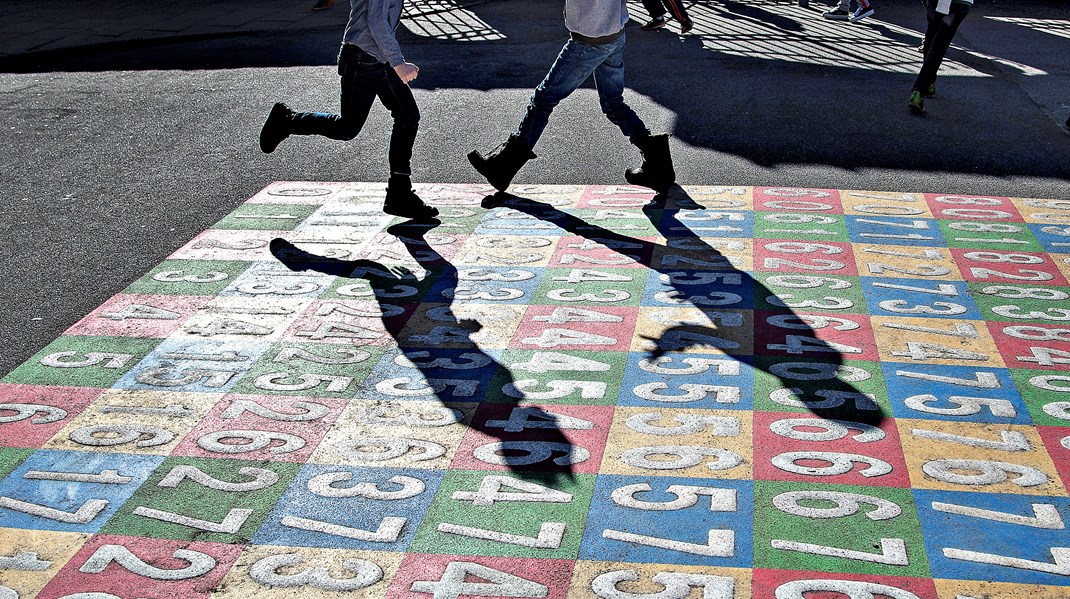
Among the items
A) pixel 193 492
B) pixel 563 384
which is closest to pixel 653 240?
pixel 563 384

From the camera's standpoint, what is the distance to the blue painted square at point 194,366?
5051mm

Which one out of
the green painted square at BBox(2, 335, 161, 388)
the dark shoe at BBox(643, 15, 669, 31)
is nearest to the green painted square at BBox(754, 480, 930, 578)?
the green painted square at BBox(2, 335, 161, 388)

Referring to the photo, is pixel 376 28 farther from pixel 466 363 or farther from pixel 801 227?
pixel 801 227

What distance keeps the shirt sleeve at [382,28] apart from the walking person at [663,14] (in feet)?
12.0

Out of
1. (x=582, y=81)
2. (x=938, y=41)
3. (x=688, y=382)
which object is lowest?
(x=688, y=382)

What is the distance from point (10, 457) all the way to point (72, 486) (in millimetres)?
416

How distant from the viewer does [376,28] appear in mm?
6727

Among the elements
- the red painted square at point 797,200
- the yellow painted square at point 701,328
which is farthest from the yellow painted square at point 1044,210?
the yellow painted square at point 701,328

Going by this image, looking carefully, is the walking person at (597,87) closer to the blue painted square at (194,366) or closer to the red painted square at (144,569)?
the blue painted square at (194,366)

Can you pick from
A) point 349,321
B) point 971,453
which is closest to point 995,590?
point 971,453

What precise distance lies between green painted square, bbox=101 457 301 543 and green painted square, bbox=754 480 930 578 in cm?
177

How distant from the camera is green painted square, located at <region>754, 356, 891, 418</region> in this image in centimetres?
472

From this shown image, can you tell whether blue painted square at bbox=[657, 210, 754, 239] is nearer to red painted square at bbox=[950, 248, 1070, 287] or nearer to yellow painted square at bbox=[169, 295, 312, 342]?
red painted square at bbox=[950, 248, 1070, 287]

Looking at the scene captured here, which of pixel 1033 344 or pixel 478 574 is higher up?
pixel 1033 344
